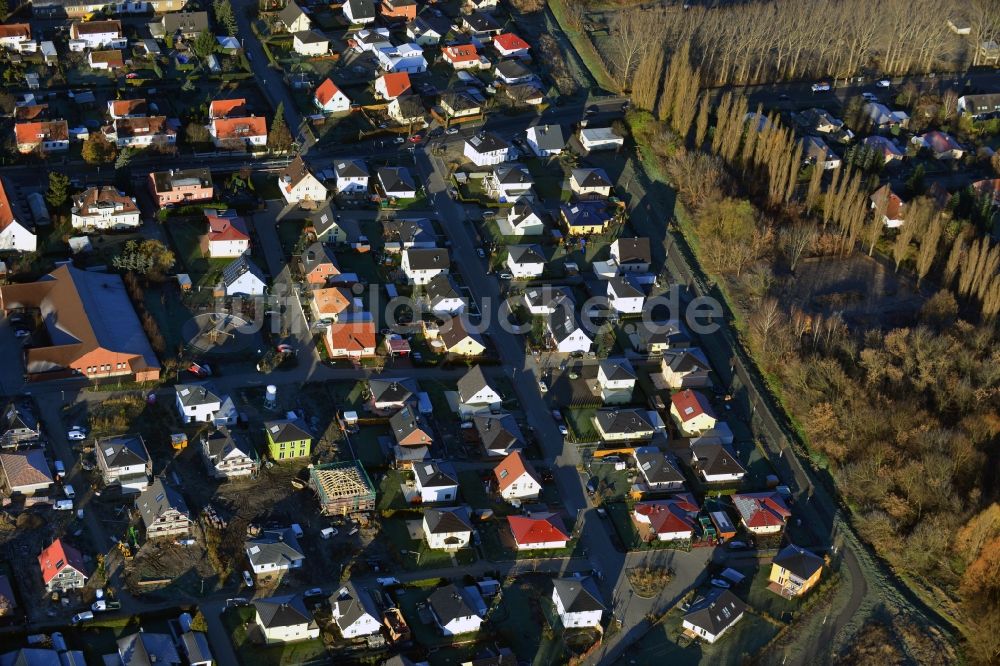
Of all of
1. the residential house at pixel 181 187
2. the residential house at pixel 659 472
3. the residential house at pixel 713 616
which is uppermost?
the residential house at pixel 181 187

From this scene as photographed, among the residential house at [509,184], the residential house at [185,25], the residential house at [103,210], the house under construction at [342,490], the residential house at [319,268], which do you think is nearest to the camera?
the house under construction at [342,490]

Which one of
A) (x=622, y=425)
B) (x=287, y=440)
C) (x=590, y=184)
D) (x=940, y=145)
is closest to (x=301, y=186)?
(x=590, y=184)

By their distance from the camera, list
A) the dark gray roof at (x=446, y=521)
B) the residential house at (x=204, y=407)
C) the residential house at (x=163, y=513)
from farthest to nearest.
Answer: the residential house at (x=204, y=407) < the dark gray roof at (x=446, y=521) < the residential house at (x=163, y=513)

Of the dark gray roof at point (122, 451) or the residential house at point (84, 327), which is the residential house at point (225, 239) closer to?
the residential house at point (84, 327)

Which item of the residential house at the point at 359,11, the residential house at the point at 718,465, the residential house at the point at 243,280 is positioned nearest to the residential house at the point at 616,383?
the residential house at the point at 718,465

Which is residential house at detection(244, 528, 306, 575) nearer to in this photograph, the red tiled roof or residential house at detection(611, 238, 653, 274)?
the red tiled roof

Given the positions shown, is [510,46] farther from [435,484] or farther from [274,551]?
[274,551]

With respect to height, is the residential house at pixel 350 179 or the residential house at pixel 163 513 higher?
the residential house at pixel 350 179
